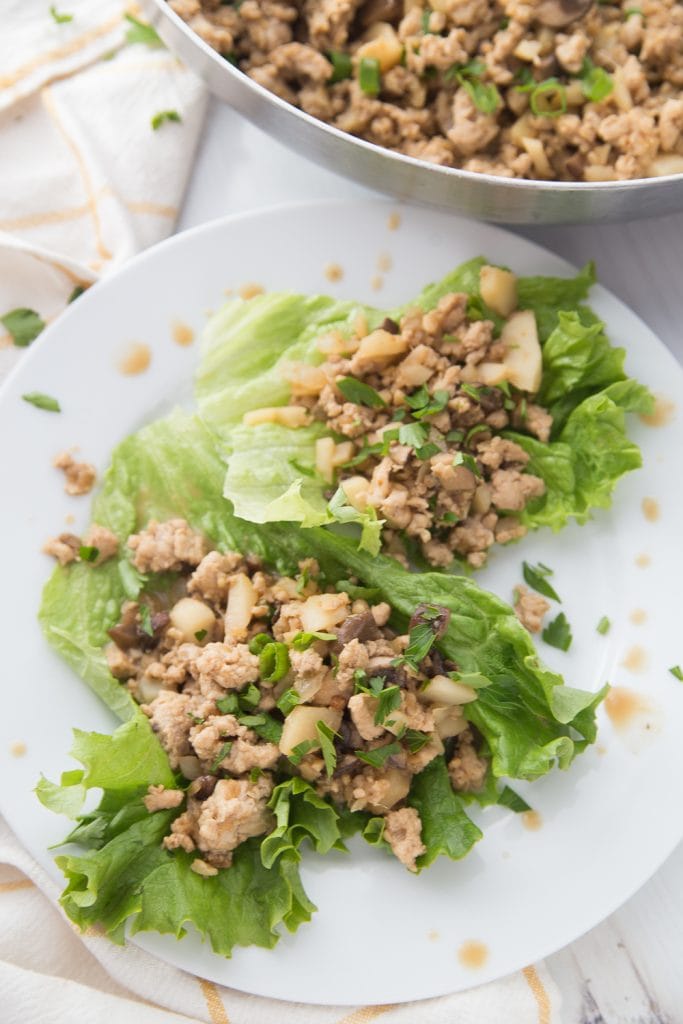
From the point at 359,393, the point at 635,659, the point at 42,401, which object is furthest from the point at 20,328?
the point at 635,659

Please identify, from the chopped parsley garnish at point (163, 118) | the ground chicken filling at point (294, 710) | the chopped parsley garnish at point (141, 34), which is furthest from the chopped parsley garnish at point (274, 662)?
the chopped parsley garnish at point (141, 34)

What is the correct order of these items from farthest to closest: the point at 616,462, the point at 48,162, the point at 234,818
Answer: the point at 48,162 < the point at 616,462 < the point at 234,818

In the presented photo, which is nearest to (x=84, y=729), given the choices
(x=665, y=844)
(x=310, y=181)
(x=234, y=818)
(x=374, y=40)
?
(x=234, y=818)

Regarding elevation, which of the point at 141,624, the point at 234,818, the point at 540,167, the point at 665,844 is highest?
the point at 540,167

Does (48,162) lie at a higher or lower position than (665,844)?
higher

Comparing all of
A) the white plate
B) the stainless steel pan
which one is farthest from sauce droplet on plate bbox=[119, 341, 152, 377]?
the stainless steel pan

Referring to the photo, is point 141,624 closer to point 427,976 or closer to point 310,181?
point 427,976

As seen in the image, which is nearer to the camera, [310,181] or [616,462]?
[616,462]
